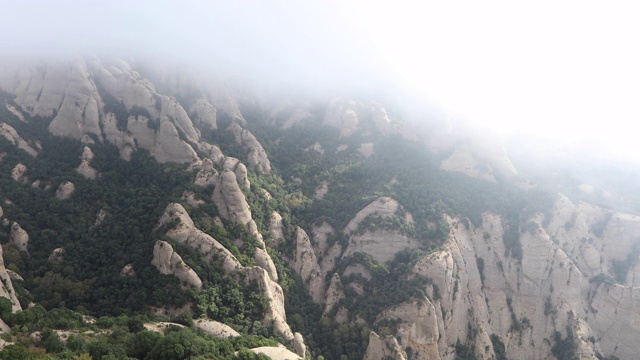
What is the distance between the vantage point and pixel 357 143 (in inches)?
4968

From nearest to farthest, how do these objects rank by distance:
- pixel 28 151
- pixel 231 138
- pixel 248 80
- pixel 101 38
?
1. pixel 28 151
2. pixel 231 138
3. pixel 101 38
4. pixel 248 80

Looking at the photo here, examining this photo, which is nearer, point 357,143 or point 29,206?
point 29,206

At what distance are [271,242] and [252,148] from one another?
101ft

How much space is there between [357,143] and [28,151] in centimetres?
8347

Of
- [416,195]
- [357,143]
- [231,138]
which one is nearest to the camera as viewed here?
[416,195]

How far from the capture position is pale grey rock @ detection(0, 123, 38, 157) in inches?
3492

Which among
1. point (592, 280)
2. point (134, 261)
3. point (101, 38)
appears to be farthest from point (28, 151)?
point (592, 280)

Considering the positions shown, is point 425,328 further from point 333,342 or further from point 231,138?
point 231,138

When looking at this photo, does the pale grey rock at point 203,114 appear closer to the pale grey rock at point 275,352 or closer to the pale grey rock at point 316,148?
the pale grey rock at point 316,148

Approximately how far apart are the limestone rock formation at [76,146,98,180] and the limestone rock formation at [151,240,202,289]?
95.9ft

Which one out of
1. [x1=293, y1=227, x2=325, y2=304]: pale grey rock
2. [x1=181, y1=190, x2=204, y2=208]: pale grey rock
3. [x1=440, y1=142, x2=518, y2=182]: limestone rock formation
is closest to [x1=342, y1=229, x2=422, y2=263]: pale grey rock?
[x1=293, y1=227, x2=325, y2=304]: pale grey rock

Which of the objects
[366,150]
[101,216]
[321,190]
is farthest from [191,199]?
[366,150]

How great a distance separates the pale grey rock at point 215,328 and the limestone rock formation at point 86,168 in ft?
145

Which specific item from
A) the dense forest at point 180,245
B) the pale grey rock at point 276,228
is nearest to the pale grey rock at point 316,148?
the dense forest at point 180,245
